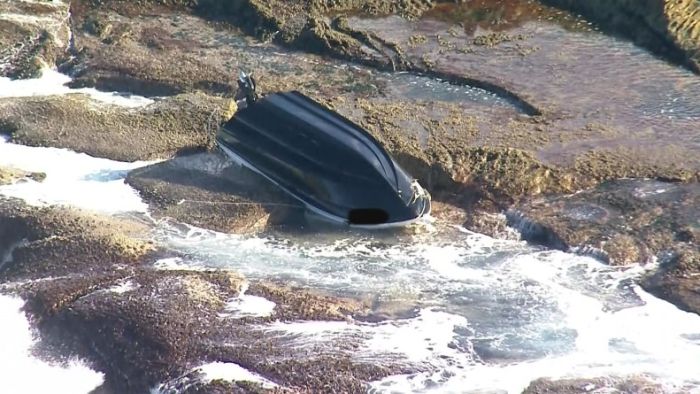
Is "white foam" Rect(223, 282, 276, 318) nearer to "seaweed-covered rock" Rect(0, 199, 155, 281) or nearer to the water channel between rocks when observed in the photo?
the water channel between rocks

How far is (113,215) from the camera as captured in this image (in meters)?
16.5

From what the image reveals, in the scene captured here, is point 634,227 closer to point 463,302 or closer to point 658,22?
point 463,302

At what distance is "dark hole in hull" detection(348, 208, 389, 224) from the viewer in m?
15.9

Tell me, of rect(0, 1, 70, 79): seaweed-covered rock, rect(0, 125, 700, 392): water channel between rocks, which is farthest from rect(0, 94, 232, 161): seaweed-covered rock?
rect(0, 1, 70, 79): seaweed-covered rock

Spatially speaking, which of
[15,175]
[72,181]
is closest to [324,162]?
[72,181]

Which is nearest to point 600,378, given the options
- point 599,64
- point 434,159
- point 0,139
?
point 434,159

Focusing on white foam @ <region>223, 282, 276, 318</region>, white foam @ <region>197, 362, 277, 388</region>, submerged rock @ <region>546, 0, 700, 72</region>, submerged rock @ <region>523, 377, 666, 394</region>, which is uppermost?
submerged rock @ <region>546, 0, 700, 72</region>

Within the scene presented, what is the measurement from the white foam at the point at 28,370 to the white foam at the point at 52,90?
22.3 feet

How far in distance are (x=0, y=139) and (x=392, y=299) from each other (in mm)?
9273

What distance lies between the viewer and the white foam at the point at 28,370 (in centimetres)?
1338

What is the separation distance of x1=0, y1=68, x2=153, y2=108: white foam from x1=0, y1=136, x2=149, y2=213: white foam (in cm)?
214

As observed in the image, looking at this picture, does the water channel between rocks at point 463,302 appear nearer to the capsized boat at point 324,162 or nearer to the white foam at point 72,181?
the white foam at point 72,181

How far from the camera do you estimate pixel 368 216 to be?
52.5 feet

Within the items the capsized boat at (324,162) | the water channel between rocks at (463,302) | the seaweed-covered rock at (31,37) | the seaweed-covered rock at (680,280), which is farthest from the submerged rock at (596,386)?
the seaweed-covered rock at (31,37)
